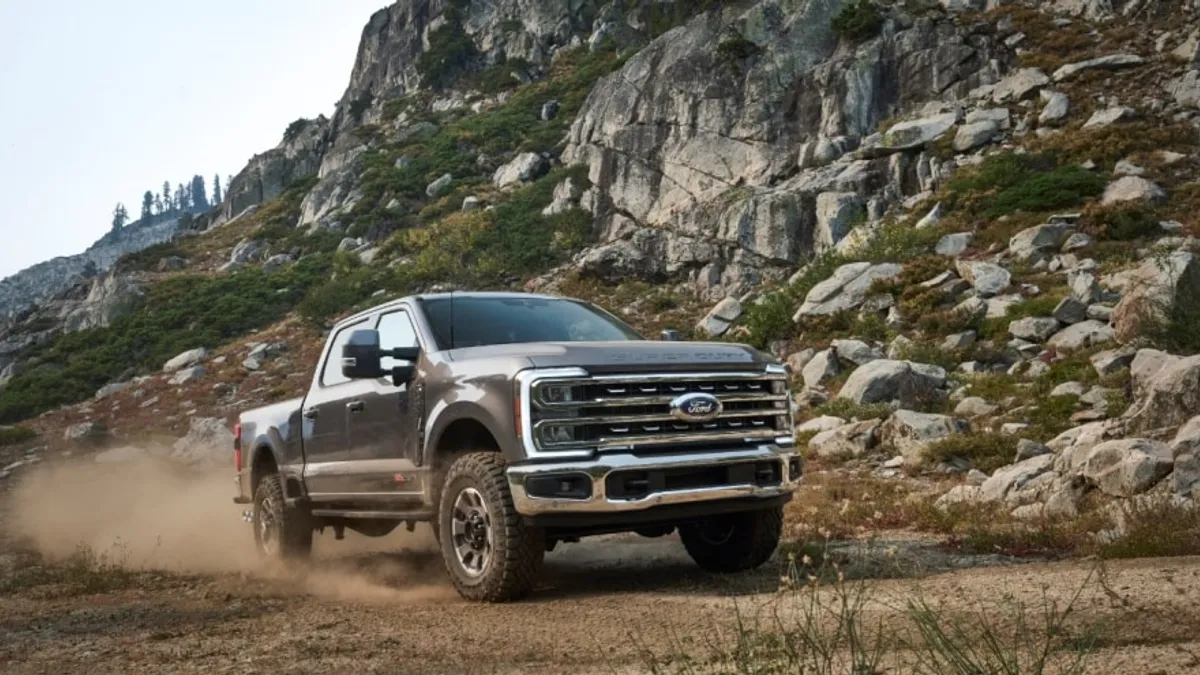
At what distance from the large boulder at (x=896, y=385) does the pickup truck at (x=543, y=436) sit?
820 centimetres

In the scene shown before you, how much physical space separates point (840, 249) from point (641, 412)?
21932 millimetres

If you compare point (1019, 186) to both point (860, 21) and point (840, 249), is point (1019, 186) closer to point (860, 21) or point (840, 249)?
point (840, 249)

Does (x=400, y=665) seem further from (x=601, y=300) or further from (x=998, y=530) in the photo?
(x=601, y=300)

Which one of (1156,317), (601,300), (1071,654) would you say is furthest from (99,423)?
(1071,654)

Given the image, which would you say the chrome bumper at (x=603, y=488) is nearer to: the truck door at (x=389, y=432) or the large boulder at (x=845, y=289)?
the truck door at (x=389, y=432)

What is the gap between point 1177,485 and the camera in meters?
7.64

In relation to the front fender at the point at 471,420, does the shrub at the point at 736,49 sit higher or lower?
higher

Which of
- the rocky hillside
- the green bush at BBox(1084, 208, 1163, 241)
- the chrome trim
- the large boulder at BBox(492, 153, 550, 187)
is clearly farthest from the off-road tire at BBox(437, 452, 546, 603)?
the large boulder at BBox(492, 153, 550, 187)

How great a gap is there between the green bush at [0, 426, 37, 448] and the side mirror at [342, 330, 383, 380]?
2569 centimetres

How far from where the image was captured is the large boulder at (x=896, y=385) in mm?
14914

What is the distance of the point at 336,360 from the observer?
27.7 ft

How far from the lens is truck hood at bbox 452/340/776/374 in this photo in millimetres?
6000

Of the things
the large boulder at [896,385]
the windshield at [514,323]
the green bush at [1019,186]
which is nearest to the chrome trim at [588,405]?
the windshield at [514,323]

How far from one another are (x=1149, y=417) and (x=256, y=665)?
8.92m
